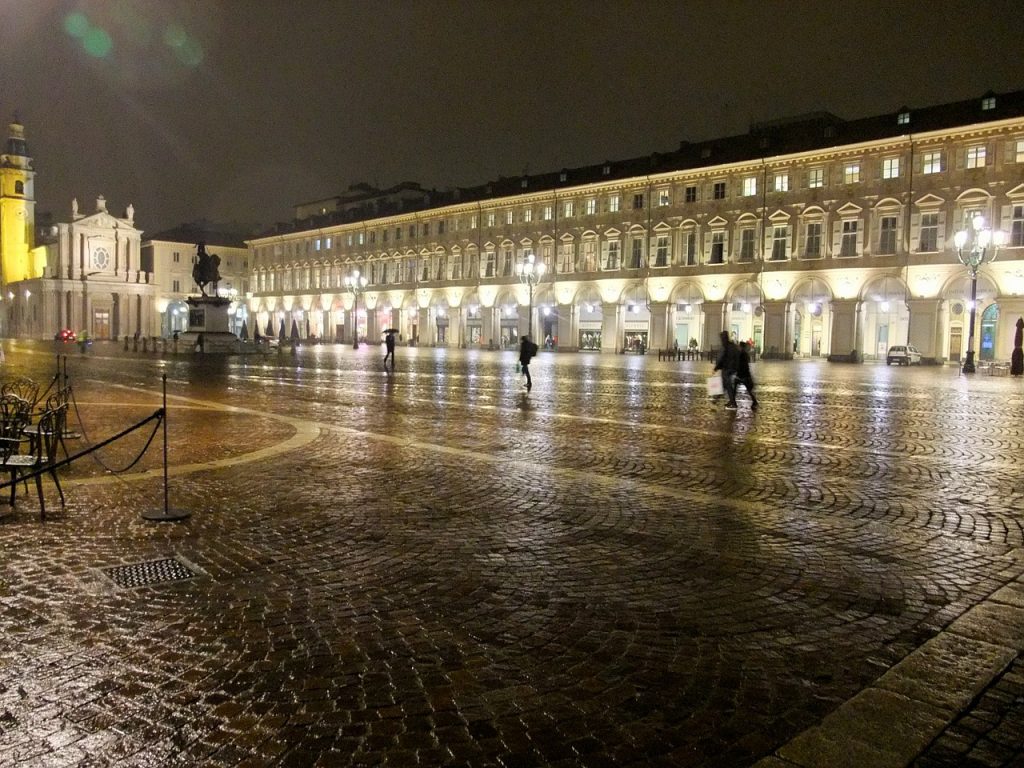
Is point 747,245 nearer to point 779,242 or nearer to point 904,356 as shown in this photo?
point 779,242

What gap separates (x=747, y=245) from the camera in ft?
184

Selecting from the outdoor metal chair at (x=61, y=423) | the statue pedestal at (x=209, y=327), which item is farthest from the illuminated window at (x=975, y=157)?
the outdoor metal chair at (x=61, y=423)

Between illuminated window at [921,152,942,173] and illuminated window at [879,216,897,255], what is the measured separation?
3.34m

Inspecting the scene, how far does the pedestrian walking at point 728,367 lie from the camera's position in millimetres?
17516

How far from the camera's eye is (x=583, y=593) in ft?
16.0

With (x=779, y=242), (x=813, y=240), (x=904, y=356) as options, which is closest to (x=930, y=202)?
(x=813, y=240)

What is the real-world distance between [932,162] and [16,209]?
9967 centimetres

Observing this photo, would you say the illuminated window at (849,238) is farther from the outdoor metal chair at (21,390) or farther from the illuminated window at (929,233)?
the outdoor metal chair at (21,390)

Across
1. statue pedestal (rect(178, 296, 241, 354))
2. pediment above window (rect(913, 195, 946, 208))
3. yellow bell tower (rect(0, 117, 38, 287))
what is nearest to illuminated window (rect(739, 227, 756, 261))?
A: pediment above window (rect(913, 195, 946, 208))

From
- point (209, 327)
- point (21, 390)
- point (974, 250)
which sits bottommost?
point (21, 390)

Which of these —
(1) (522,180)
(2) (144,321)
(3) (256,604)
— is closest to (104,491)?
(3) (256,604)

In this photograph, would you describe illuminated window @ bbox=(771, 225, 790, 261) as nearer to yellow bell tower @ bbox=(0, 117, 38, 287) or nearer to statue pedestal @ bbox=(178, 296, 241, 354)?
statue pedestal @ bbox=(178, 296, 241, 354)

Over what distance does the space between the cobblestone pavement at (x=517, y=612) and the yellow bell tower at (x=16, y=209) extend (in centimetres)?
10487

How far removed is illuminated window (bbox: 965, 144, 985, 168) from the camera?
45375 mm
